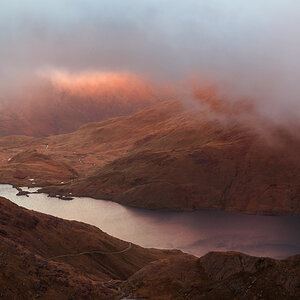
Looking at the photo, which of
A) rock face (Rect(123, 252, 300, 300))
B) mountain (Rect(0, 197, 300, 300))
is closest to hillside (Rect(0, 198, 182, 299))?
mountain (Rect(0, 197, 300, 300))

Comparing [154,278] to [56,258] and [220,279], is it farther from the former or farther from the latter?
[56,258]

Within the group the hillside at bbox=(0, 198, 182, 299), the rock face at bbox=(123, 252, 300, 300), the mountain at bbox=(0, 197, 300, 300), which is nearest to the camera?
the rock face at bbox=(123, 252, 300, 300)

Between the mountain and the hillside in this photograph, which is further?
the hillside

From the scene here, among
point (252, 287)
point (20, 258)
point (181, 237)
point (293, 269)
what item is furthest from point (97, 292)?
point (181, 237)

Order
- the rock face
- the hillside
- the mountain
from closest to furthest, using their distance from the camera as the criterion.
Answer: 1. the rock face
2. the mountain
3. the hillside

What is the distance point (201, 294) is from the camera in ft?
275

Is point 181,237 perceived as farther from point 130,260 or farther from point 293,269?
point 293,269

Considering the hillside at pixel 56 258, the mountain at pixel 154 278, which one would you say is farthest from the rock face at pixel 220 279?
the hillside at pixel 56 258

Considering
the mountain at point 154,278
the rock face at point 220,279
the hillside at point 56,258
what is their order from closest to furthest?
the rock face at point 220,279 → the mountain at point 154,278 → the hillside at point 56,258

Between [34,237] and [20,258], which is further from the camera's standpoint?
[34,237]

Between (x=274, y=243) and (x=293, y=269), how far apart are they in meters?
109

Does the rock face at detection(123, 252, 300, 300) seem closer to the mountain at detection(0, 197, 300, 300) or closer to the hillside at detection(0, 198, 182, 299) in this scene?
the mountain at detection(0, 197, 300, 300)

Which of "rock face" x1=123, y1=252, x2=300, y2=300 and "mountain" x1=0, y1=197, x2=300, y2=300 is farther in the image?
"mountain" x1=0, y1=197, x2=300, y2=300

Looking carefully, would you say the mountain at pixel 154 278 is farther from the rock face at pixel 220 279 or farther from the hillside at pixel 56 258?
the hillside at pixel 56 258
